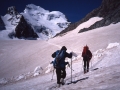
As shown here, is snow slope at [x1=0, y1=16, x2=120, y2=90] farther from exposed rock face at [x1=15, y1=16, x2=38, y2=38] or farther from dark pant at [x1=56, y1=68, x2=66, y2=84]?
exposed rock face at [x1=15, y1=16, x2=38, y2=38]

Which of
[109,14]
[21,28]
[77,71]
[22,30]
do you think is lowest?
[77,71]

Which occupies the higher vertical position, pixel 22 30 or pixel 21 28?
pixel 21 28

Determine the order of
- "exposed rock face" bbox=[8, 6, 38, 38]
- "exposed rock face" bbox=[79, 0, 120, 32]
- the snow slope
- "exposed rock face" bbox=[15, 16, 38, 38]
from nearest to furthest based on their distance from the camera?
the snow slope
"exposed rock face" bbox=[79, 0, 120, 32]
"exposed rock face" bbox=[15, 16, 38, 38]
"exposed rock face" bbox=[8, 6, 38, 38]

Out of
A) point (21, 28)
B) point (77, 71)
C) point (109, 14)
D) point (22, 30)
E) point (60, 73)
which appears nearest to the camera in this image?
point (60, 73)

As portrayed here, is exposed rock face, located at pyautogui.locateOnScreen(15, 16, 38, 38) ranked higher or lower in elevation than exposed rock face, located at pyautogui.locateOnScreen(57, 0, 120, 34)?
higher

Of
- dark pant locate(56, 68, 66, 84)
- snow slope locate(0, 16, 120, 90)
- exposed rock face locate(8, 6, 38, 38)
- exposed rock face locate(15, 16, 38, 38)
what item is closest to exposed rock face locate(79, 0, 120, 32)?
snow slope locate(0, 16, 120, 90)

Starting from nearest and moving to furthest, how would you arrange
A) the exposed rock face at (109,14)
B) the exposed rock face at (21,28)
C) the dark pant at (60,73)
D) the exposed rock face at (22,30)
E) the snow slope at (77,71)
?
the snow slope at (77,71) < the dark pant at (60,73) < the exposed rock face at (109,14) < the exposed rock face at (22,30) < the exposed rock face at (21,28)

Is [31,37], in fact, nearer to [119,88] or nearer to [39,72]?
[39,72]

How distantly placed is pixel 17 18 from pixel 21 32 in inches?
990

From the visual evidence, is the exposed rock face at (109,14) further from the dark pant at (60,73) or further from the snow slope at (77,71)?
the dark pant at (60,73)

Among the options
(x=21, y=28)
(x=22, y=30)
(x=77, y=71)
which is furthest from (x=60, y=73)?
(x=21, y=28)

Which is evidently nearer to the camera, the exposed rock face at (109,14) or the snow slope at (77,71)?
the snow slope at (77,71)

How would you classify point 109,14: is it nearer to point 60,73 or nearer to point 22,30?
point 60,73

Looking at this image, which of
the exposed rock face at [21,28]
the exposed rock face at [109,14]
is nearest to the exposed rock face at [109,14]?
the exposed rock face at [109,14]
